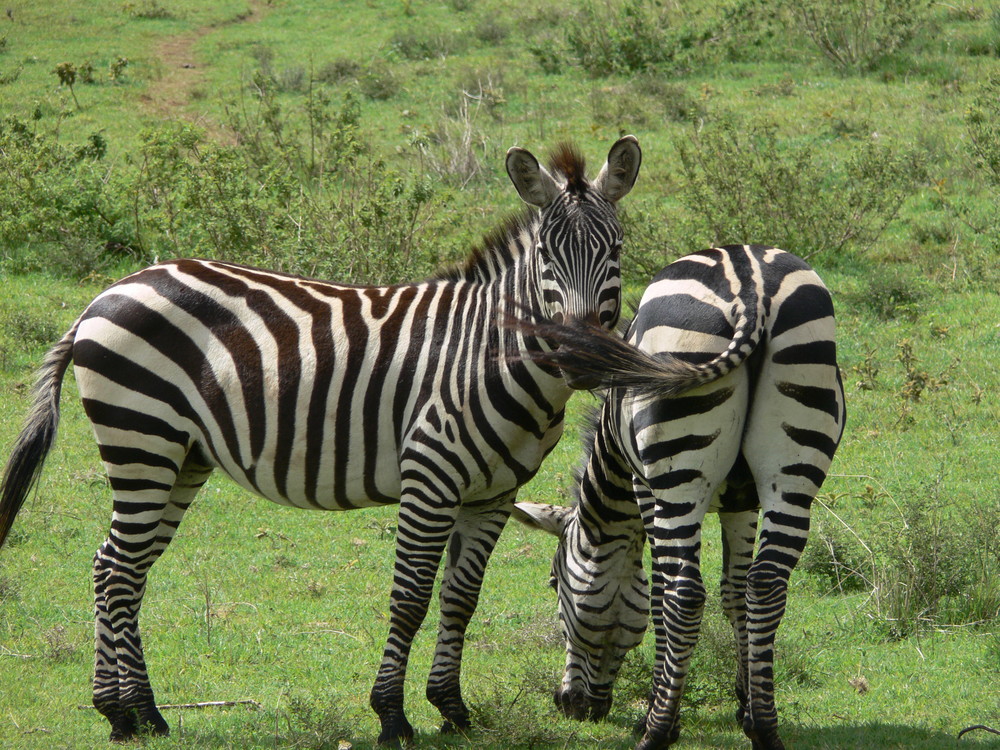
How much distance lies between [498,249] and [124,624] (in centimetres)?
285

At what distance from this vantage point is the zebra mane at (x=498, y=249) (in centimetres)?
561

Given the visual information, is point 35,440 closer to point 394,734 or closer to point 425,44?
point 394,734

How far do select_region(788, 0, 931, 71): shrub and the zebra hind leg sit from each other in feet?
58.5

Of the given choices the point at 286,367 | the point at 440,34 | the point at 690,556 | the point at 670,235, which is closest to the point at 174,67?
the point at 440,34

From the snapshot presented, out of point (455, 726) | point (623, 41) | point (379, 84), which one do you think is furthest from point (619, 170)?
point (623, 41)

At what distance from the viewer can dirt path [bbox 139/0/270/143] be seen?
738 inches

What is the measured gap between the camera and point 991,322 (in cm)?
1143

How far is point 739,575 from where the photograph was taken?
551cm

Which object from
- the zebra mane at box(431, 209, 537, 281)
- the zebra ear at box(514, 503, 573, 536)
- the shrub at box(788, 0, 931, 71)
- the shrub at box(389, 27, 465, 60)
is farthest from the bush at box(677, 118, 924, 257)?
the shrub at box(389, 27, 465, 60)

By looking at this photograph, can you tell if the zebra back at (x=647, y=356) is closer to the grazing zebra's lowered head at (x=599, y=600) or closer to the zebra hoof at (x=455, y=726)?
the grazing zebra's lowered head at (x=599, y=600)

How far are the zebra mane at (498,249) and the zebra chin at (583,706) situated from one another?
7.88 feet

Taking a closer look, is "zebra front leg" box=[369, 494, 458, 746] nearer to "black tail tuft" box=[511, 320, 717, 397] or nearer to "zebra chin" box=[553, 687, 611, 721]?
"zebra chin" box=[553, 687, 611, 721]

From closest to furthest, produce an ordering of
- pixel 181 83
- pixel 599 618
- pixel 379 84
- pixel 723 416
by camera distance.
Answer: pixel 723 416, pixel 599 618, pixel 379 84, pixel 181 83

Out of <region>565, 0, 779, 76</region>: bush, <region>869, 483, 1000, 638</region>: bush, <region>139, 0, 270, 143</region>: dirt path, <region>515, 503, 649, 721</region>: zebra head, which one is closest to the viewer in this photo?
<region>515, 503, 649, 721</region>: zebra head
